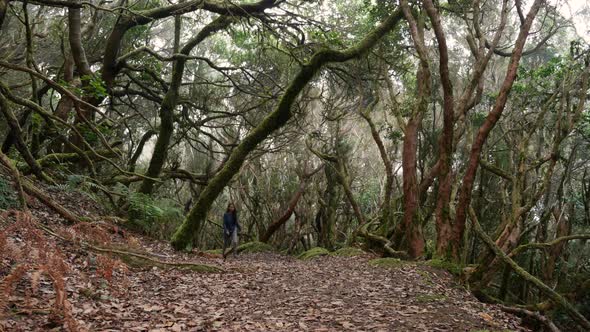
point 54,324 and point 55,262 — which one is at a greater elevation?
point 55,262

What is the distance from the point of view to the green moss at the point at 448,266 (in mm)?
9047

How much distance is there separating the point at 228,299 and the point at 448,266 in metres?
4.65

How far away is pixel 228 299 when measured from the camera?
6590 millimetres

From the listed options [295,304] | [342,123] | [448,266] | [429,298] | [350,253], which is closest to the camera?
[295,304]

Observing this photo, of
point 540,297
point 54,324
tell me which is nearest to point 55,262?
point 54,324

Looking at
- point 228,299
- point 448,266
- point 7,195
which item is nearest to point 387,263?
point 448,266

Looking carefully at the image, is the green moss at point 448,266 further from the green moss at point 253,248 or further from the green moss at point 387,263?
the green moss at point 253,248

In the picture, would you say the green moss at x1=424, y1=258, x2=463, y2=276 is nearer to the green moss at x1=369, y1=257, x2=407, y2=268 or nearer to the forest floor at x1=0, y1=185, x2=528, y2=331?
the forest floor at x1=0, y1=185, x2=528, y2=331

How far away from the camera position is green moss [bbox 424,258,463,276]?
905 centimetres

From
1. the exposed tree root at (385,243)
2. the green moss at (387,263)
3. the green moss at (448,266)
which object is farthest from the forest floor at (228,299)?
the exposed tree root at (385,243)

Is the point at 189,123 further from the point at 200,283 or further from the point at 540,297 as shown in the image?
the point at 540,297

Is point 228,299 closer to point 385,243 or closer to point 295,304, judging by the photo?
point 295,304

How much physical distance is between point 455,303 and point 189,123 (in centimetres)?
1012

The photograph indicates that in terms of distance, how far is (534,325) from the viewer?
30.8ft
